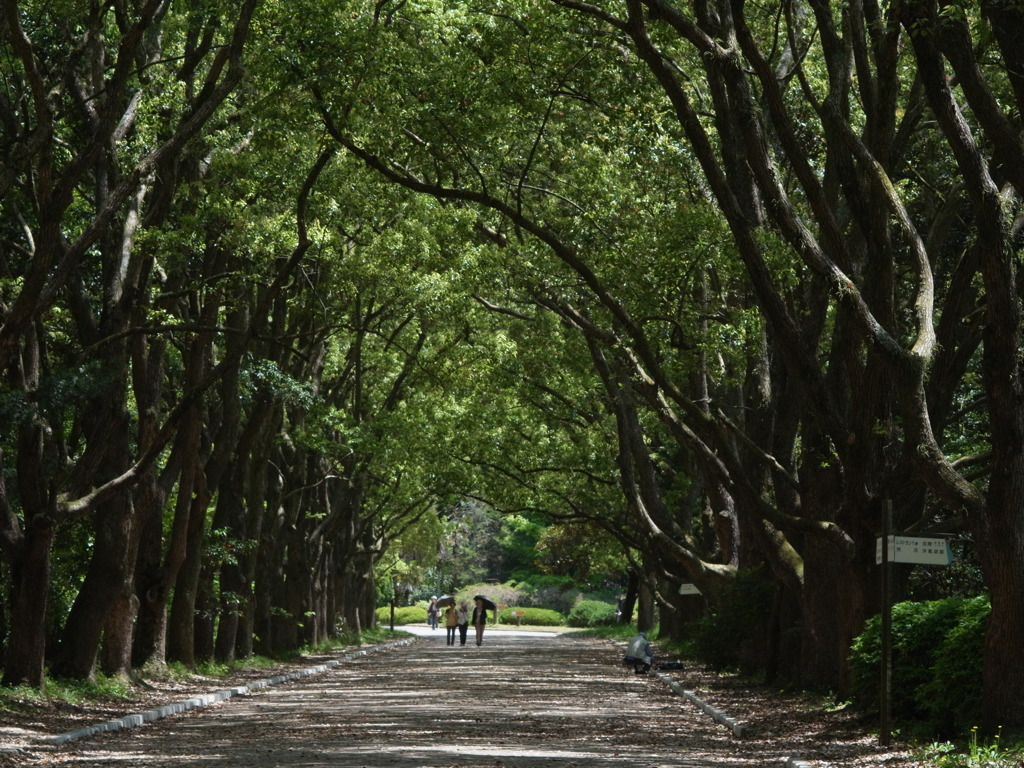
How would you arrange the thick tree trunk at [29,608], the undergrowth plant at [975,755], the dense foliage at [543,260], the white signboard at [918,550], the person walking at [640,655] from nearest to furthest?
the undergrowth plant at [975,755], the white signboard at [918,550], the dense foliage at [543,260], the thick tree trunk at [29,608], the person walking at [640,655]

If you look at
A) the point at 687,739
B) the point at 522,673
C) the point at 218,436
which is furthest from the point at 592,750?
the point at 522,673

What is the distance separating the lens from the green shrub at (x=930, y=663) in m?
12.5

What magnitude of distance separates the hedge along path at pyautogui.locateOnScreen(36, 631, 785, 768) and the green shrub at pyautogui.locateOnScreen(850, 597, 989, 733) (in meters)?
1.44

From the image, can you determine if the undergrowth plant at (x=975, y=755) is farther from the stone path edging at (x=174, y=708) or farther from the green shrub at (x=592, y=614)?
the green shrub at (x=592, y=614)

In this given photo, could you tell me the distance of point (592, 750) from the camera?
1333cm

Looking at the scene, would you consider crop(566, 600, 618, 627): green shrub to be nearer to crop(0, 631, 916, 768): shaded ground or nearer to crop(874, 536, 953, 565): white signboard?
crop(0, 631, 916, 768): shaded ground

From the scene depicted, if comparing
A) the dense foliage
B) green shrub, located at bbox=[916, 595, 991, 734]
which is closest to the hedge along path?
green shrub, located at bbox=[916, 595, 991, 734]

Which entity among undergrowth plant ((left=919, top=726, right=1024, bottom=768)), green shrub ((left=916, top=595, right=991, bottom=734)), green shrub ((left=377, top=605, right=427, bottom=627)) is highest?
green shrub ((left=916, top=595, right=991, bottom=734))

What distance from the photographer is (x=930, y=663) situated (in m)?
13.9

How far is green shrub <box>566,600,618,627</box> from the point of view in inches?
→ 3049

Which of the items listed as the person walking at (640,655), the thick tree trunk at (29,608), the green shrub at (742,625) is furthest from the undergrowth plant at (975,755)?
the person walking at (640,655)

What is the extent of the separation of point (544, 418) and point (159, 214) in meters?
17.4

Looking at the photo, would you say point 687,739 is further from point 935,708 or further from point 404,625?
point 404,625

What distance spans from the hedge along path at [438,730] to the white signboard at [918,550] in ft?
7.48
